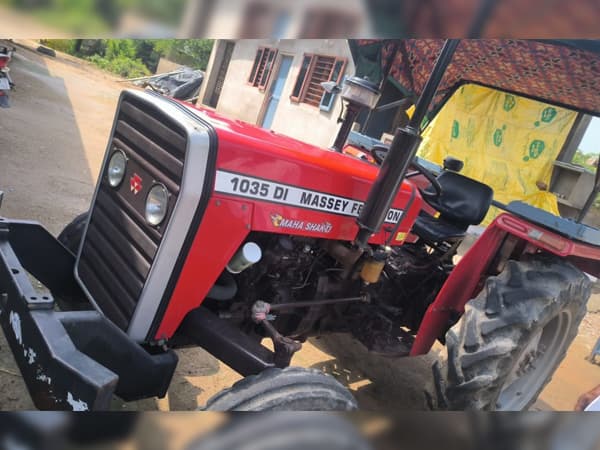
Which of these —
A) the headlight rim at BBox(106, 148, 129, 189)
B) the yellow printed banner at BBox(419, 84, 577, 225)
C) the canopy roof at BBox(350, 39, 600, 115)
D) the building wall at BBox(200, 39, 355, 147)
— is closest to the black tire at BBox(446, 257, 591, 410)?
the canopy roof at BBox(350, 39, 600, 115)

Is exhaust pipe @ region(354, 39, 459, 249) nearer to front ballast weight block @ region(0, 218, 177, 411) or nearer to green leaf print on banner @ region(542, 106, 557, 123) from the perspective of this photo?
front ballast weight block @ region(0, 218, 177, 411)

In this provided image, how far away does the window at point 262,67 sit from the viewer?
14252mm

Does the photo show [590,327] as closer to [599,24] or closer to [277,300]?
[277,300]

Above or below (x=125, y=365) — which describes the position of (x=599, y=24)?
above

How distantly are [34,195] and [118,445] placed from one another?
4.61 m

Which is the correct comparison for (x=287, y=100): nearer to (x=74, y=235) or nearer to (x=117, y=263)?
(x=74, y=235)

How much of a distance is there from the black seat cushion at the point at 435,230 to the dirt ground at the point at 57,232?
88cm

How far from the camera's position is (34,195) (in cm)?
440

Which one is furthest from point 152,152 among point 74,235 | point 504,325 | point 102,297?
point 504,325

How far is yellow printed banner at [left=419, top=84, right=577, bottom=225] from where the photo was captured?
804cm

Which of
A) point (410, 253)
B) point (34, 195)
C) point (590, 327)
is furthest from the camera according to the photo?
point (590, 327)

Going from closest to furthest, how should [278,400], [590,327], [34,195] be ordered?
[278,400] < [34,195] < [590,327]

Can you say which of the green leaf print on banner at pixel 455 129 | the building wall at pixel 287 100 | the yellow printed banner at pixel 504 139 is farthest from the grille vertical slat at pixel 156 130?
the green leaf print on banner at pixel 455 129

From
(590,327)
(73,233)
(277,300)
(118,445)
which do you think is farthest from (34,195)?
(590,327)
